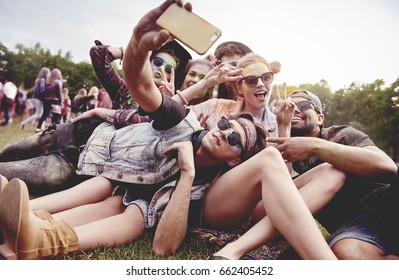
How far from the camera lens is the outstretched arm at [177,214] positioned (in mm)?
1741

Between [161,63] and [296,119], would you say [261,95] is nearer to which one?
[296,119]

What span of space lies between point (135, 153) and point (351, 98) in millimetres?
2082

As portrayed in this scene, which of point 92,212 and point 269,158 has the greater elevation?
point 269,158

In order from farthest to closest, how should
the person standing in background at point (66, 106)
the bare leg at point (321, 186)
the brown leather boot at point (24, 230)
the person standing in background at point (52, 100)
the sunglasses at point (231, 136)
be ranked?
the person standing in background at point (66, 106), the person standing in background at point (52, 100), the sunglasses at point (231, 136), the bare leg at point (321, 186), the brown leather boot at point (24, 230)

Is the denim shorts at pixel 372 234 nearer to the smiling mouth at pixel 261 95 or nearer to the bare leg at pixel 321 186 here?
the bare leg at pixel 321 186

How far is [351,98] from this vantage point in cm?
324

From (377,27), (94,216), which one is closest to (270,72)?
(377,27)

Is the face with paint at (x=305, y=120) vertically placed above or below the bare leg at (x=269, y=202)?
above

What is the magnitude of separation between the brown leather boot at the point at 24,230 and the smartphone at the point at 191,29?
826 millimetres

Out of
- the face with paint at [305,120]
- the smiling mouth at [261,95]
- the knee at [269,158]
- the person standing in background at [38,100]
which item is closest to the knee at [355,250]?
the knee at [269,158]

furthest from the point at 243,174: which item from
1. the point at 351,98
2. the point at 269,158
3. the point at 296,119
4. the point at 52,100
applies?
the point at 52,100

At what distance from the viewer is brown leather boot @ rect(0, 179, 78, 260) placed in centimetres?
141

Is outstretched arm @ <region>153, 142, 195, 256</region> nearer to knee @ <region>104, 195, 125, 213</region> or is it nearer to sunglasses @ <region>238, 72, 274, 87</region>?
knee @ <region>104, 195, 125, 213</region>

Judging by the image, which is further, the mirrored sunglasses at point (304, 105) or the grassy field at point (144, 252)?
the mirrored sunglasses at point (304, 105)
